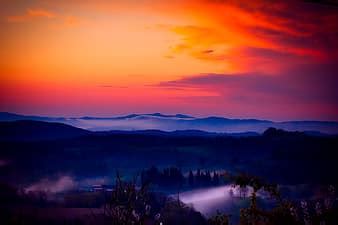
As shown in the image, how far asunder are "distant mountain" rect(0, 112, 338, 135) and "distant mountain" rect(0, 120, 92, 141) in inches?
0.8

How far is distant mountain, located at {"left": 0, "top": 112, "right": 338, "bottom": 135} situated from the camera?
2488 mm

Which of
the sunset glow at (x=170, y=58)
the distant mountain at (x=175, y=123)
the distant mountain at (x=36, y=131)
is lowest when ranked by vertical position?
the distant mountain at (x=36, y=131)

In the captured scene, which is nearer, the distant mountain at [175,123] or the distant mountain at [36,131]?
the distant mountain at [36,131]

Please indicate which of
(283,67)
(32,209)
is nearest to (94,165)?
(32,209)

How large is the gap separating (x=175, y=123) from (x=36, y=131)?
721 millimetres

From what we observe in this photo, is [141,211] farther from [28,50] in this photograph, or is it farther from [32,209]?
[28,50]

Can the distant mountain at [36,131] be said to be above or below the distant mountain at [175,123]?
below

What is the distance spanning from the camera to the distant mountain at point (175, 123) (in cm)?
249

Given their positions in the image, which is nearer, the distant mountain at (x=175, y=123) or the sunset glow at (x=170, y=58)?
the sunset glow at (x=170, y=58)

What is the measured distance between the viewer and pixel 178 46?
2.69 meters

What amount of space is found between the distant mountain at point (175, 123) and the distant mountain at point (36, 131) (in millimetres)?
21

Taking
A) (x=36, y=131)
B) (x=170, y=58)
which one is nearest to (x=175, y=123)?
(x=170, y=58)

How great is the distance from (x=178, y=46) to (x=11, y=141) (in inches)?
37.8

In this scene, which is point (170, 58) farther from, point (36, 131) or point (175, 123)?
point (36, 131)
